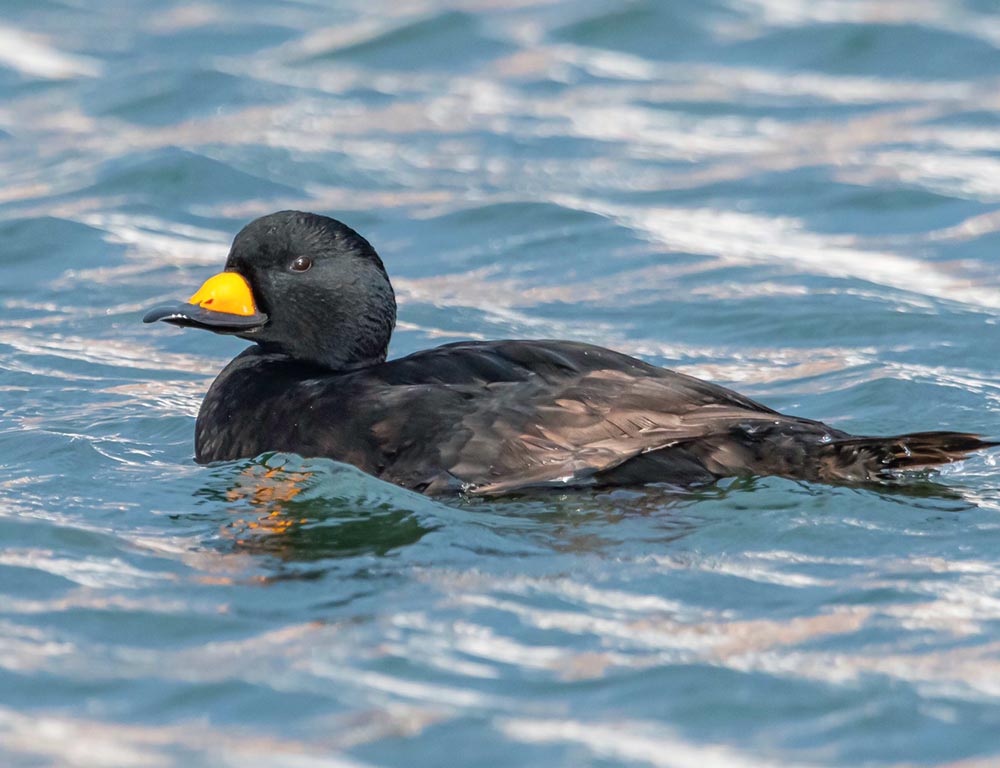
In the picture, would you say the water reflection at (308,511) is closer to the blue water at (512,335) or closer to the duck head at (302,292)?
the blue water at (512,335)

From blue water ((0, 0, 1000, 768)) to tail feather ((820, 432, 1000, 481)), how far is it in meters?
0.09

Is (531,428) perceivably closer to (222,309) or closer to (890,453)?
(890,453)

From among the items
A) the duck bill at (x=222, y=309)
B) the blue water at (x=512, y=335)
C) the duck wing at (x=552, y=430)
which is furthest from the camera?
the duck bill at (x=222, y=309)

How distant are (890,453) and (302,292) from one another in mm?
2010

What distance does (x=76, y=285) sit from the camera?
8102mm

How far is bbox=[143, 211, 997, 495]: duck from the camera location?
496cm

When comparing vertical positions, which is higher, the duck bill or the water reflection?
the duck bill

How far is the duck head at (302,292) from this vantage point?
18.3ft

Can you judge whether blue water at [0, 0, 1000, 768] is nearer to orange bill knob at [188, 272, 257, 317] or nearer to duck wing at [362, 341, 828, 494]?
duck wing at [362, 341, 828, 494]

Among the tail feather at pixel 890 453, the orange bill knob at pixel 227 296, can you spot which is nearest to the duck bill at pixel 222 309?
the orange bill knob at pixel 227 296

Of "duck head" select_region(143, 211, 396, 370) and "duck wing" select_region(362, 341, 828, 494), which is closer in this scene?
"duck wing" select_region(362, 341, 828, 494)

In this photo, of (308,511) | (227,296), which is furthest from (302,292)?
(308,511)

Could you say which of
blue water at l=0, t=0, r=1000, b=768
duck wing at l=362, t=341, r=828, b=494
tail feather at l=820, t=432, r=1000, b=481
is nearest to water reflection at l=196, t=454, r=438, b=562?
blue water at l=0, t=0, r=1000, b=768

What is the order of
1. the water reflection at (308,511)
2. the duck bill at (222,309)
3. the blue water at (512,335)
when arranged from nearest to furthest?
the blue water at (512,335) < the water reflection at (308,511) < the duck bill at (222,309)
